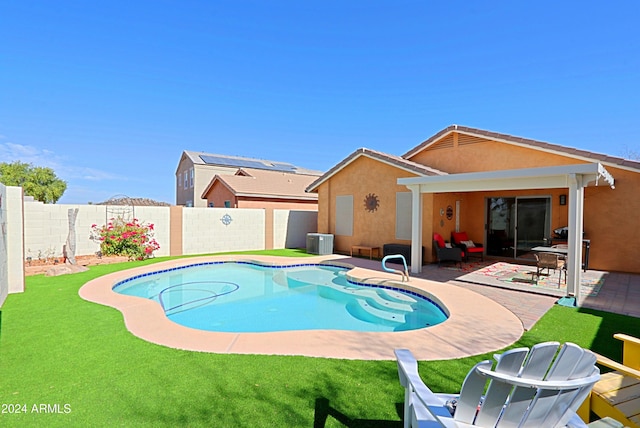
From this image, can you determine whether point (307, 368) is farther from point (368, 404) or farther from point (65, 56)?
point (65, 56)

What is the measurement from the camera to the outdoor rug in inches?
346

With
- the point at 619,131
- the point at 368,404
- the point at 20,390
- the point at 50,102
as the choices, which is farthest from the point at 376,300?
the point at 619,131

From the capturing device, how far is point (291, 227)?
2038cm

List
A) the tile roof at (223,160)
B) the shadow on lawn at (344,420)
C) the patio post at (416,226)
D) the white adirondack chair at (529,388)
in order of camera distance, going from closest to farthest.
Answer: the white adirondack chair at (529,388)
the shadow on lawn at (344,420)
the patio post at (416,226)
the tile roof at (223,160)

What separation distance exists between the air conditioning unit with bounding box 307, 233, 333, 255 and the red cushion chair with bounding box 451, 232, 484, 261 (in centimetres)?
596

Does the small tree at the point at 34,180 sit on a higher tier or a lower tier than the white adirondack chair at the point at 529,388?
higher

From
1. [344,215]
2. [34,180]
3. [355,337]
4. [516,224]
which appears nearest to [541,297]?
[355,337]

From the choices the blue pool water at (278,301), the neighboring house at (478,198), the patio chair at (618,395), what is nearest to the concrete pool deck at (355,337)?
the blue pool water at (278,301)

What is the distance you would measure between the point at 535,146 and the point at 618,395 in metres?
12.3

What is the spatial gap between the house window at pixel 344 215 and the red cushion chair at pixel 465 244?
497 cm

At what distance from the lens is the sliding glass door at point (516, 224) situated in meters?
13.7

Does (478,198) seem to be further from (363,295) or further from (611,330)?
(611,330)

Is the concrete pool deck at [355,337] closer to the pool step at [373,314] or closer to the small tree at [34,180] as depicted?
the pool step at [373,314]

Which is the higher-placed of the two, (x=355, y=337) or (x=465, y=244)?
(x=465, y=244)
